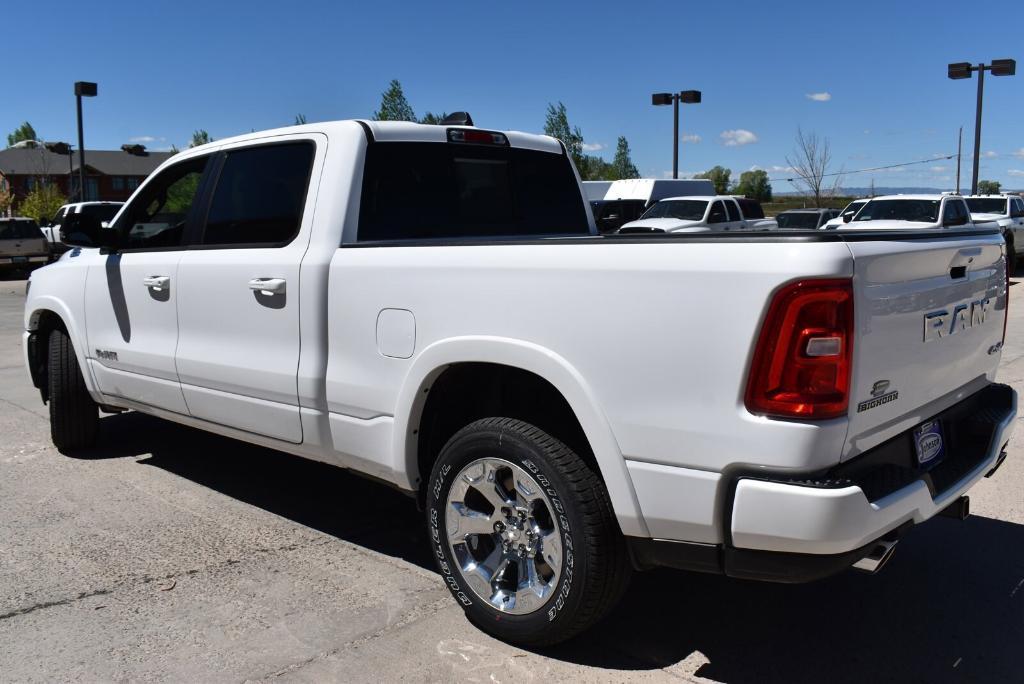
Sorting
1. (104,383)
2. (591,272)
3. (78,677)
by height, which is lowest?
(78,677)

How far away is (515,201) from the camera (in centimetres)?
476

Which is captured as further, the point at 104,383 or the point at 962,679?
the point at 104,383

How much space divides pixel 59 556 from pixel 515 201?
2751 millimetres

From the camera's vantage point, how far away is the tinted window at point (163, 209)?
485cm

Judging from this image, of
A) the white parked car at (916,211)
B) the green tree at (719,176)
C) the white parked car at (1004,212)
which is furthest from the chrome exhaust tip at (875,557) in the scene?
the green tree at (719,176)

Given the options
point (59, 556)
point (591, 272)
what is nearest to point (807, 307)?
point (591, 272)

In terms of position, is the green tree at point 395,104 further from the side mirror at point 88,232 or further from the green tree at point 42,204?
the side mirror at point 88,232

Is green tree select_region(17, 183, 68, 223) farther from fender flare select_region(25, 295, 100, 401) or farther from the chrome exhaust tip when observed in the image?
the chrome exhaust tip

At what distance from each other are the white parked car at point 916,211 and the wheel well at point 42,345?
16.3m

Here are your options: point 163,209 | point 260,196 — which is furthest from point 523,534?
point 163,209

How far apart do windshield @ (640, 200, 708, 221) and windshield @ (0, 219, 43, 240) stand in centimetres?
1684

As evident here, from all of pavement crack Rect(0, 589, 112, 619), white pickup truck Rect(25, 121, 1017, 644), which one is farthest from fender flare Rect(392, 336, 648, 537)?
pavement crack Rect(0, 589, 112, 619)

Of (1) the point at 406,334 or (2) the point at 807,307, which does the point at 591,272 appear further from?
(1) the point at 406,334

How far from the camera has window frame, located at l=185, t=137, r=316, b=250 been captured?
4.02 m
